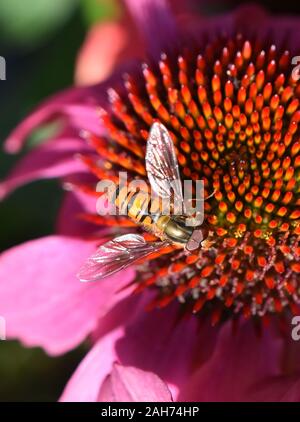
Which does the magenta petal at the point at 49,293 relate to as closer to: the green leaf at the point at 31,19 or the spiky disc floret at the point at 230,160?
the spiky disc floret at the point at 230,160

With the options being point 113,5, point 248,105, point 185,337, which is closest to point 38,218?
point 113,5

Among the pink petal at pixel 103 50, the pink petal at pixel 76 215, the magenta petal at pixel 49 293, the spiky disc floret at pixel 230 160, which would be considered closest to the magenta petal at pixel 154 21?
the spiky disc floret at pixel 230 160

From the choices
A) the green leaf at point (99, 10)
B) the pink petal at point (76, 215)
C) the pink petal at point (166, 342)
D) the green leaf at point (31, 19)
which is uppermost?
the green leaf at point (31, 19)

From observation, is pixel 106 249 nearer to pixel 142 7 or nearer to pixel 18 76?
pixel 142 7

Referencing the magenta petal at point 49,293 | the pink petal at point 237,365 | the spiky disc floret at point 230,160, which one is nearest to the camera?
the spiky disc floret at point 230,160

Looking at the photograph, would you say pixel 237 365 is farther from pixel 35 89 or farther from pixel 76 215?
→ pixel 35 89

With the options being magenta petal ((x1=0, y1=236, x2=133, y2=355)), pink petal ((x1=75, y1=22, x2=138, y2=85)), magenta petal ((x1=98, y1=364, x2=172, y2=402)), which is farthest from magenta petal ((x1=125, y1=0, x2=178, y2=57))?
magenta petal ((x1=98, y1=364, x2=172, y2=402))

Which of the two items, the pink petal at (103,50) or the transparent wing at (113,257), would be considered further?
the pink petal at (103,50)

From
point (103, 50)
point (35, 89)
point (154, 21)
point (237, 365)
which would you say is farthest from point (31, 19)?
point (237, 365)
